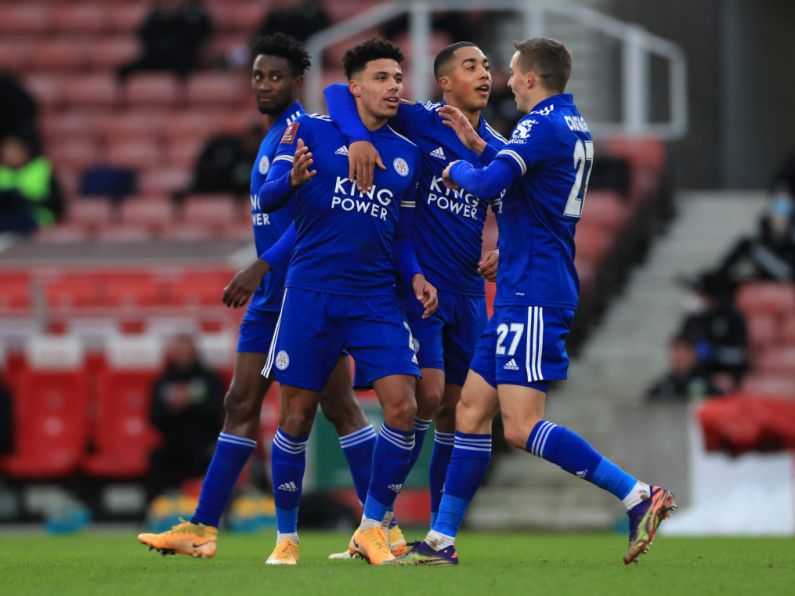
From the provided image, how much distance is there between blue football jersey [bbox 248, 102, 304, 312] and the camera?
7672 mm

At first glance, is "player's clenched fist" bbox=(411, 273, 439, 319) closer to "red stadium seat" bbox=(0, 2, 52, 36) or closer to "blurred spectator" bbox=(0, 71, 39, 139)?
"blurred spectator" bbox=(0, 71, 39, 139)

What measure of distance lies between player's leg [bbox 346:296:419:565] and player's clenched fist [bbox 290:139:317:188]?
1.78ft

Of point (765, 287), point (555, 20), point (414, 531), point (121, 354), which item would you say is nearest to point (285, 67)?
point (414, 531)

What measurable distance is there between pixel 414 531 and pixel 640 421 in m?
1.93

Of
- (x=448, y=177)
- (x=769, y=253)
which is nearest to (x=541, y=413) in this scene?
(x=448, y=177)

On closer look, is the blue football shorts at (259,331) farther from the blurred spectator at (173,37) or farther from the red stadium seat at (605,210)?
the blurred spectator at (173,37)

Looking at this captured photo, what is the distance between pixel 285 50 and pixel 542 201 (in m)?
1.57

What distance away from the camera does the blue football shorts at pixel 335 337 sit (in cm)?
708

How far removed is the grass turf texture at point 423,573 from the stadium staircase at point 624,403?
3.66 m

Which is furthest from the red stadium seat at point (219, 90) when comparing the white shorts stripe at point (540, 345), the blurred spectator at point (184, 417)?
the white shorts stripe at point (540, 345)

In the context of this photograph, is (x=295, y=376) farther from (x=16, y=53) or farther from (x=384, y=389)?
(x=16, y=53)

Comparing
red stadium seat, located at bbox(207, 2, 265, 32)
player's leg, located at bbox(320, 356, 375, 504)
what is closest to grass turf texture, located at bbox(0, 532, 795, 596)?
player's leg, located at bbox(320, 356, 375, 504)

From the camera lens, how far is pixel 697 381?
44.1 ft

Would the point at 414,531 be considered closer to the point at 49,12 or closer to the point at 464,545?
the point at 464,545
